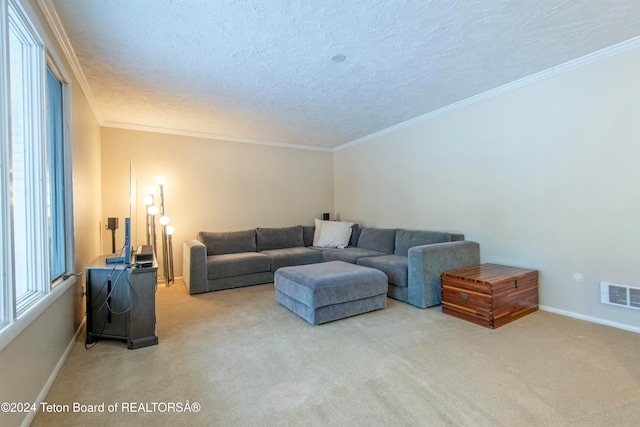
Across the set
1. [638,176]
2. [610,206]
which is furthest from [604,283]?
[638,176]

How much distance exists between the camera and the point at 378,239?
459 centimetres

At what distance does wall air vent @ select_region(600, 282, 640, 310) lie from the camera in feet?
8.04

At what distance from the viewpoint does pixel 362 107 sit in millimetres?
3789

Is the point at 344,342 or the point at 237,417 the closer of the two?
the point at 237,417

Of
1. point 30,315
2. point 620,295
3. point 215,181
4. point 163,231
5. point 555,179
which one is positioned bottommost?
point 620,295

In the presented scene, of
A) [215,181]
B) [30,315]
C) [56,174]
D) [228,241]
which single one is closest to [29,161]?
[56,174]

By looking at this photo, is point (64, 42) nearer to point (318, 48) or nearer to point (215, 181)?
point (318, 48)

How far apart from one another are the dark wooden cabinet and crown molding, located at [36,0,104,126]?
1722mm

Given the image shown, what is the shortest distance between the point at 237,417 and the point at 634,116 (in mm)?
3670

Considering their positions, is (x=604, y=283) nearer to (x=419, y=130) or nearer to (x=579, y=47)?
(x=579, y=47)

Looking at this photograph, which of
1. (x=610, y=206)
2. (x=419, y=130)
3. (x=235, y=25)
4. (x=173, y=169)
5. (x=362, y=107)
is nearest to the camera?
(x=235, y=25)

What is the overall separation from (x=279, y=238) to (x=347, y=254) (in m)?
1.39

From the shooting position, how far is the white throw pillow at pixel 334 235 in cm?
507

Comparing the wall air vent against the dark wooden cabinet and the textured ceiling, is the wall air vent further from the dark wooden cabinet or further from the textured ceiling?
the dark wooden cabinet
